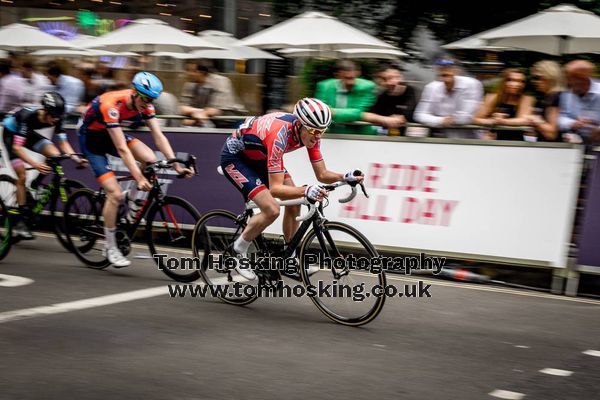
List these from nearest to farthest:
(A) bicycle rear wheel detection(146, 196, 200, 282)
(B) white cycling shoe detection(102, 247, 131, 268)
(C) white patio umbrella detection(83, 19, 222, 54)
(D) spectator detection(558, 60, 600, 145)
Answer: (A) bicycle rear wheel detection(146, 196, 200, 282) → (B) white cycling shoe detection(102, 247, 131, 268) → (D) spectator detection(558, 60, 600, 145) → (C) white patio umbrella detection(83, 19, 222, 54)

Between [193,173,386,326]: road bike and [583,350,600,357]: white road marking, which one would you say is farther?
[193,173,386,326]: road bike

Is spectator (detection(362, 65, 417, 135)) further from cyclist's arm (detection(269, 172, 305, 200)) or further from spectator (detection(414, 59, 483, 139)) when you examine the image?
cyclist's arm (detection(269, 172, 305, 200))

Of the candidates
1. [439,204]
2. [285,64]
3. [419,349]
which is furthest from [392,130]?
[285,64]

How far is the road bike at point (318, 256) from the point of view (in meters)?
6.79

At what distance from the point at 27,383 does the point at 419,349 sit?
283cm

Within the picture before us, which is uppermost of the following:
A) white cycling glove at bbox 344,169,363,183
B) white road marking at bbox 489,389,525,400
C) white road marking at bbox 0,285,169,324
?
white cycling glove at bbox 344,169,363,183

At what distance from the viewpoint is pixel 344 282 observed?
6926mm

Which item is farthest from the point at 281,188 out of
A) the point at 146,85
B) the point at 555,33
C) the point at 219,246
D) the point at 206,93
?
the point at 206,93

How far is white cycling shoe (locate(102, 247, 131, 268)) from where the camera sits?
28.8 ft

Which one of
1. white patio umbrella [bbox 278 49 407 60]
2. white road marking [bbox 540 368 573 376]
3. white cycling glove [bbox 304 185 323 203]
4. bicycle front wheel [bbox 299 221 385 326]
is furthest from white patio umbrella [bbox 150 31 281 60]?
white road marking [bbox 540 368 573 376]

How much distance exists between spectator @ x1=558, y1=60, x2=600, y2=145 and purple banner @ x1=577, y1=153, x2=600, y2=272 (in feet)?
2.08

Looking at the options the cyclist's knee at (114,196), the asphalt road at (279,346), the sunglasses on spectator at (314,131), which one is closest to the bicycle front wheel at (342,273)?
the asphalt road at (279,346)

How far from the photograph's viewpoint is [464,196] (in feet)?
30.6

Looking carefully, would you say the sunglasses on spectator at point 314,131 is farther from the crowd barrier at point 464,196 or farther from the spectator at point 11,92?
the spectator at point 11,92
